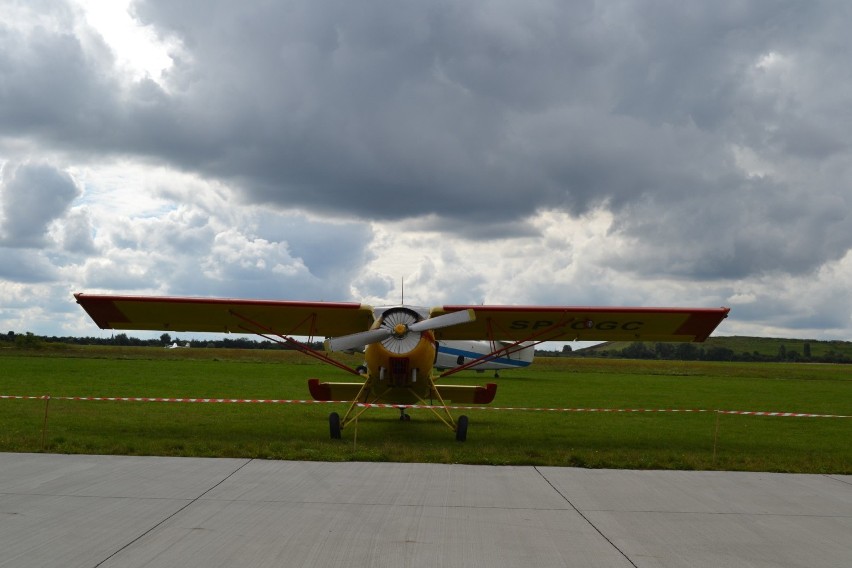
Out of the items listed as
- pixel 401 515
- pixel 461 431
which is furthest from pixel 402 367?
pixel 401 515

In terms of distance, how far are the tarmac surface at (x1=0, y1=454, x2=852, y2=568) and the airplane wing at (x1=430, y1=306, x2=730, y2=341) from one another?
4.09 meters

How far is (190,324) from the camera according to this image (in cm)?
1417

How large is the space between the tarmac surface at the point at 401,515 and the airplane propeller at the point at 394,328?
2.72 meters

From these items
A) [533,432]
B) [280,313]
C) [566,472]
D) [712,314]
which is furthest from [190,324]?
[712,314]

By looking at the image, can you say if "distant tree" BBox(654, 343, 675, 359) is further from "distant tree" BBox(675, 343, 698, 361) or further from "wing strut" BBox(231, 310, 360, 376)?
"wing strut" BBox(231, 310, 360, 376)

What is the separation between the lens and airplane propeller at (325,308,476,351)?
37.5ft

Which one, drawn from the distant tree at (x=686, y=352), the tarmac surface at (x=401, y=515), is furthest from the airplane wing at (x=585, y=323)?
the distant tree at (x=686, y=352)

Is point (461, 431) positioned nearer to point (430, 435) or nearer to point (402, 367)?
point (430, 435)

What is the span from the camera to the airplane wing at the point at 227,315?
12750 millimetres

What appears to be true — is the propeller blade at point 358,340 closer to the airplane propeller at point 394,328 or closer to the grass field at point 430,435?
the airplane propeller at point 394,328

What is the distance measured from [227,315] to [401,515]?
8245mm

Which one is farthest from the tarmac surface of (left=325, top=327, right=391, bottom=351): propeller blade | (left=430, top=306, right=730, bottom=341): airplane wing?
(left=430, top=306, right=730, bottom=341): airplane wing

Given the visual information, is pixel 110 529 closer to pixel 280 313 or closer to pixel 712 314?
pixel 280 313

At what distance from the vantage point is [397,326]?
1145cm
